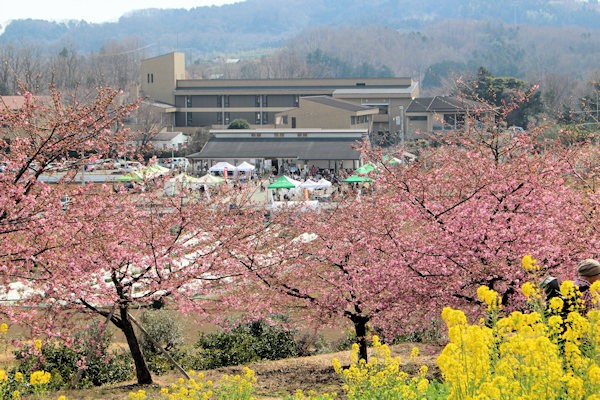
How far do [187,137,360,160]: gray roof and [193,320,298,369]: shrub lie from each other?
35077 mm

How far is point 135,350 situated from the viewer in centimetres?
1195

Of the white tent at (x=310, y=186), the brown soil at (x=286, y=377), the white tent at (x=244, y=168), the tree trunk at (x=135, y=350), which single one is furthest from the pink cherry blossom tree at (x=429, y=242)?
the white tent at (x=244, y=168)

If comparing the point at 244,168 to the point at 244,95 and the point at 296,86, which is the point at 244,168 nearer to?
the point at 244,95

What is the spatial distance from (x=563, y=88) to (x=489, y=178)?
64815 mm

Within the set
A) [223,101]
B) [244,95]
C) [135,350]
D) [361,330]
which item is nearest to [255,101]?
[244,95]

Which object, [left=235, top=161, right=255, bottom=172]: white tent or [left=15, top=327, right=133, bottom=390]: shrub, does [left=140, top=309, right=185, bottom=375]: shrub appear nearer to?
[left=15, top=327, right=133, bottom=390]: shrub

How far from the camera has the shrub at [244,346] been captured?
1414 cm

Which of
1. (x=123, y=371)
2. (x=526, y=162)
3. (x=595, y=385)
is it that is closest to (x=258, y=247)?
(x=123, y=371)

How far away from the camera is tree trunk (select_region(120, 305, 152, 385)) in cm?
1163

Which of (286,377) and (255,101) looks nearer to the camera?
(286,377)

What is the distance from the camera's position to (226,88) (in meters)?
74.6

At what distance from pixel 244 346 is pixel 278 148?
38313 millimetres

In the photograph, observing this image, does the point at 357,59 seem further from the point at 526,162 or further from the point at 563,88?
the point at 526,162

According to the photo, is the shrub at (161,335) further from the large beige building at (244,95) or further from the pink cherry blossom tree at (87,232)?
the large beige building at (244,95)
